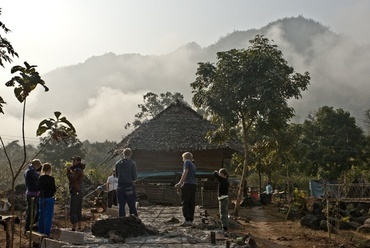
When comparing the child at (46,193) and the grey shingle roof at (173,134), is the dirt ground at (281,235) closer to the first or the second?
the child at (46,193)

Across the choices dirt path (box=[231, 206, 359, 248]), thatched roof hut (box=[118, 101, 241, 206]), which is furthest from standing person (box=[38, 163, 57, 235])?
thatched roof hut (box=[118, 101, 241, 206])

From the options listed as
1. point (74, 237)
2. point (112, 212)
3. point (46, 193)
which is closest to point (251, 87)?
point (112, 212)

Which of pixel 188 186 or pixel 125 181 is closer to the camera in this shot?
pixel 125 181

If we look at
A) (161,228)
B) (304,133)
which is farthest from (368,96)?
(161,228)

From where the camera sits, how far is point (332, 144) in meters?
31.0

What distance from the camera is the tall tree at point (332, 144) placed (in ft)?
98.8

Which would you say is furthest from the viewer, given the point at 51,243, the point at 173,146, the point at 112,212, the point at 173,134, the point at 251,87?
the point at 173,134

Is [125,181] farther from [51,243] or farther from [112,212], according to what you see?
[51,243]

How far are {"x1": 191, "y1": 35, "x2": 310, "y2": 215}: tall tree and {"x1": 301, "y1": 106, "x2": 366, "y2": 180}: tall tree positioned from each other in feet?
45.2

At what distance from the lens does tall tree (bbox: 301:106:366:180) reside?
3011 cm

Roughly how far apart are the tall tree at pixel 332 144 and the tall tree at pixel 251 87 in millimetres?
13766

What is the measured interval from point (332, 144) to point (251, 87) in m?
15.9

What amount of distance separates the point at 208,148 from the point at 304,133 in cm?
1301

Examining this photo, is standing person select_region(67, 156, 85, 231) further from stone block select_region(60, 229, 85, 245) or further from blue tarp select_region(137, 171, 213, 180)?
blue tarp select_region(137, 171, 213, 180)
